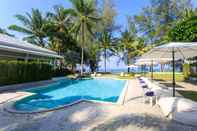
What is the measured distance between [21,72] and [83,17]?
16.9 m

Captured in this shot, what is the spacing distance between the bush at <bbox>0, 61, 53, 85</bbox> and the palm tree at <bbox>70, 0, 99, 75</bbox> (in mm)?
11000

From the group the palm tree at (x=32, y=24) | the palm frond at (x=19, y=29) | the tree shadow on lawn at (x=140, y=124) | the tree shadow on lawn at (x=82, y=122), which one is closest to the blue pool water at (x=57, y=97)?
the tree shadow on lawn at (x=82, y=122)

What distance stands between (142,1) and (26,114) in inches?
1538

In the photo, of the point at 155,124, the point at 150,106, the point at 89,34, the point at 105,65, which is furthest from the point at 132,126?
the point at 105,65

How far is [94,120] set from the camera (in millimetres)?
6004

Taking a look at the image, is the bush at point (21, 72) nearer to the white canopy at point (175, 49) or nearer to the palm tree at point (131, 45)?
the white canopy at point (175, 49)

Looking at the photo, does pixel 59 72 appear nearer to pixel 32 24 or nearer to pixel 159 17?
pixel 32 24

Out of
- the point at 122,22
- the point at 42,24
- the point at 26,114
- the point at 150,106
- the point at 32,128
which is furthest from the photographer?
the point at 122,22

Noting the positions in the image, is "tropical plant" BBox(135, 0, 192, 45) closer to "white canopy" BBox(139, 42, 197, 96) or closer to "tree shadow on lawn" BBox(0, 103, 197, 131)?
"white canopy" BBox(139, 42, 197, 96)

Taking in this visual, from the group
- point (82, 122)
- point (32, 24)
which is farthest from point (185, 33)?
point (32, 24)

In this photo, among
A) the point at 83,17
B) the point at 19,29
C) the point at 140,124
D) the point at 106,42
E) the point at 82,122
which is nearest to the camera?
the point at 140,124

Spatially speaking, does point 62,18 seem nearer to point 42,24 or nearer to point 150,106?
point 42,24

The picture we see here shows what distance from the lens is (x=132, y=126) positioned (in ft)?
17.8

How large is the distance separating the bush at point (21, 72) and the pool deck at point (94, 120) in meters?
7.32
